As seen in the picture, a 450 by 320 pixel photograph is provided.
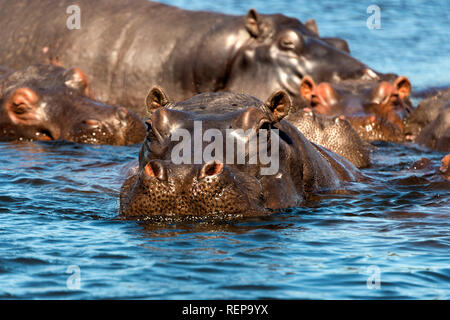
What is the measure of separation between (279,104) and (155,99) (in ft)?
3.69

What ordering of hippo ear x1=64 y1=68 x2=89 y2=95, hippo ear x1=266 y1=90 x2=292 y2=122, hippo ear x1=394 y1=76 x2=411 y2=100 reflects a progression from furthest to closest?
hippo ear x1=394 y1=76 x2=411 y2=100 → hippo ear x1=64 y1=68 x2=89 y2=95 → hippo ear x1=266 y1=90 x2=292 y2=122

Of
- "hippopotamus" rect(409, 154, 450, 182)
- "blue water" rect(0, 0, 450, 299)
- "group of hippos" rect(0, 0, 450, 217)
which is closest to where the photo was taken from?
"blue water" rect(0, 0, 450, 299)

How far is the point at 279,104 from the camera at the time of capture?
754cm

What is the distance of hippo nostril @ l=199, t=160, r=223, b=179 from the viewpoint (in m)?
6.25

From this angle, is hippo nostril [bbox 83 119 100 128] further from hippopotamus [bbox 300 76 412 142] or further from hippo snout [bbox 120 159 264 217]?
hippo snout [bbox 120 159 264 217]

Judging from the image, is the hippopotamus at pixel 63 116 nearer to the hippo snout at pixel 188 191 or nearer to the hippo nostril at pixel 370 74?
the hippo nostril at pixel 370 74

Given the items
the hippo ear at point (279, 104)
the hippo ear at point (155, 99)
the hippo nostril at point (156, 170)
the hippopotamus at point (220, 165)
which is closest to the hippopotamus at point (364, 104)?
the hippopotamus at point (220, 165)

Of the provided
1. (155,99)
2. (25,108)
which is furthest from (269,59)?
(155,99)

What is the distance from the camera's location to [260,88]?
14.2 metres

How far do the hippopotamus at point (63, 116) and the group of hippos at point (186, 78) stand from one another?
1 centimetres

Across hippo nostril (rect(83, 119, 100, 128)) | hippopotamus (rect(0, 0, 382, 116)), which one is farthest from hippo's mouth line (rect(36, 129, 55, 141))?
hippopotamus (rect(0, 0, 382, 116))

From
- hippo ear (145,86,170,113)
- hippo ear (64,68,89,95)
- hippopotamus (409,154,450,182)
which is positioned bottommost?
hippopotamus (409,154,450,182)
